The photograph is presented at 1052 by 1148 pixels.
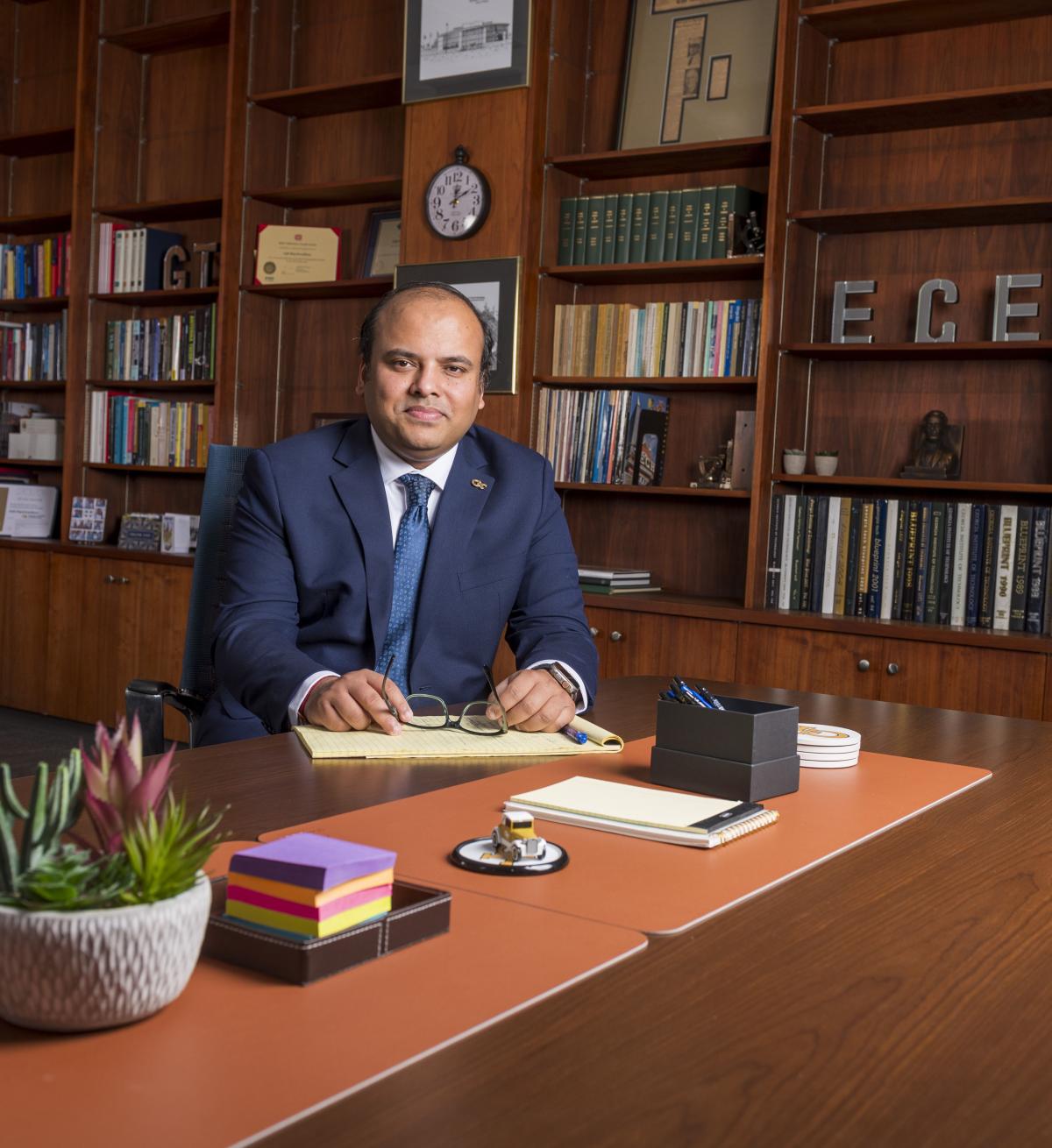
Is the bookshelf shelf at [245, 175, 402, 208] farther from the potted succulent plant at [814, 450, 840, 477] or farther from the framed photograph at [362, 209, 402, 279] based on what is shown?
the potted succulent plant at [814, 450, 840, 477]

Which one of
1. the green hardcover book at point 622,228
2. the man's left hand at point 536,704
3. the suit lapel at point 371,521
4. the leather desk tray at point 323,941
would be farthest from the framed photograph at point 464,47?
the leather desk tray at point 323,941

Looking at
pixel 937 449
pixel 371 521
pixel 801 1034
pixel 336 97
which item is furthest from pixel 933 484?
pixel 801 1034

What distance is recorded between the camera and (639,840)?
1233mm

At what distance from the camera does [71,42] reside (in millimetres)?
5773

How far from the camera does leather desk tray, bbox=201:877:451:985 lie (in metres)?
0.84

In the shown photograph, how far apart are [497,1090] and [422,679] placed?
150cm

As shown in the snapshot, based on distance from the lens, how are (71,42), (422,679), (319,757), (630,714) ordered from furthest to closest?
(71,42), (422,679), (630,714), (319,757)

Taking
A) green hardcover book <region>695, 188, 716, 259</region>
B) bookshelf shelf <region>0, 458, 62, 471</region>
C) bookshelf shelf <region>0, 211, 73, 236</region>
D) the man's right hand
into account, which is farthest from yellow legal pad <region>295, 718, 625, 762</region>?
bookshelf shelf <region>0, 211, 73, 236</region>

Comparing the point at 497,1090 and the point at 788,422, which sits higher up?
the point at 788,422

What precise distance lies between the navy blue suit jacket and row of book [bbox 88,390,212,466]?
111 inches

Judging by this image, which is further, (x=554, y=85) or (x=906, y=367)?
(x=554, y=85)

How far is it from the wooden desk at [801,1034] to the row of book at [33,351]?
189 inches

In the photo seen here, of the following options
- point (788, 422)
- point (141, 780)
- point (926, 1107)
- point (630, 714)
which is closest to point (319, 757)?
point (630, 714)

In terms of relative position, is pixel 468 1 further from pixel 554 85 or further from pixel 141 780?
pixel 141 780
